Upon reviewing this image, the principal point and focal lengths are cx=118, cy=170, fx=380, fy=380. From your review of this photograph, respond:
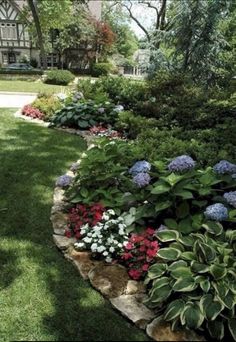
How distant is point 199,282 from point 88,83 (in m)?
8.33

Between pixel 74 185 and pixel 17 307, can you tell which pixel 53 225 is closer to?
pixel 74 185

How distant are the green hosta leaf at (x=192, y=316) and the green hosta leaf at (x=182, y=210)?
985 mm

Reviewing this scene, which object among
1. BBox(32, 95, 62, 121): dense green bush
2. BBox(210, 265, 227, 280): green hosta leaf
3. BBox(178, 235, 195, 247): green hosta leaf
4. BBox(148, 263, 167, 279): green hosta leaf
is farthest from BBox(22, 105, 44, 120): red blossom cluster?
BBox(210, 265, 227, 280): green hosta leaf

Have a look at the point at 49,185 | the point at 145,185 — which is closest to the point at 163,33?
the point at 49,185

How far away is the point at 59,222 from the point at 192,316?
188cm

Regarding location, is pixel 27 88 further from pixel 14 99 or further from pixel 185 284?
pixel 185 284

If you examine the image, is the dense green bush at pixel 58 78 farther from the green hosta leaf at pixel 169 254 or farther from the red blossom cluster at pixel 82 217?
the green hosta leaf at pixel 169 254

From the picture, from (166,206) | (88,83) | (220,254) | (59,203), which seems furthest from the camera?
(88,83)

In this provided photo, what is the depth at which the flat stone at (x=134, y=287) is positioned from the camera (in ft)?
9.74

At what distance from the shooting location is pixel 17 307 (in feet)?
9.15

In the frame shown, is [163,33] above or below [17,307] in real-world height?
above

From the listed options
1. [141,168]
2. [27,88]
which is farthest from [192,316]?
[27,88]

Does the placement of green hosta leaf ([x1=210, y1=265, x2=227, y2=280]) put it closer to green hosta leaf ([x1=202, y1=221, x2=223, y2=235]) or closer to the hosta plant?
the hosta plant

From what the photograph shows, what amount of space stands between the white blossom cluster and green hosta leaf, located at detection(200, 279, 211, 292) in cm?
90
